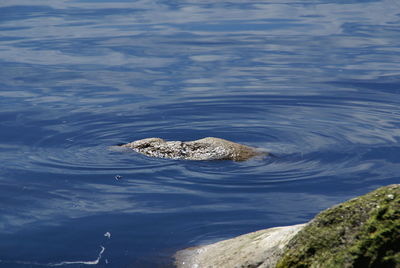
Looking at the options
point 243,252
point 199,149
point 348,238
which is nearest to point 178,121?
point 199,149

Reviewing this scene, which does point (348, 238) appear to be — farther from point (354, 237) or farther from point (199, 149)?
point (199, 149)

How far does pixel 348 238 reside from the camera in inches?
193

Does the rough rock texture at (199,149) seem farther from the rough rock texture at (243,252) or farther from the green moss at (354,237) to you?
the green moss at (354,237)

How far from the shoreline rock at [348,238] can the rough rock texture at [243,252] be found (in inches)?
0.5

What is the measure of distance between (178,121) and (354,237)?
7.01 metres

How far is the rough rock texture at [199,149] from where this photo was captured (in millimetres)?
9797

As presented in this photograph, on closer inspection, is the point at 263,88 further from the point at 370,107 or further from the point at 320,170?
the point at 320,170

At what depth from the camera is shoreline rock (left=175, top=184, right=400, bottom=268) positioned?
4734 mm

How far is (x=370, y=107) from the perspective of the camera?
1229 centimetres

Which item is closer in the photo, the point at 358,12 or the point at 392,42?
the point at 392,42

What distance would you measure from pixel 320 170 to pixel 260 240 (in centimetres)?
348

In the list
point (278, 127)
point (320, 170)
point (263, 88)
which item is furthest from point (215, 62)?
point (320, 170)

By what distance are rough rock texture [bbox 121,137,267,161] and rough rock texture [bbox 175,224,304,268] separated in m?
2.82

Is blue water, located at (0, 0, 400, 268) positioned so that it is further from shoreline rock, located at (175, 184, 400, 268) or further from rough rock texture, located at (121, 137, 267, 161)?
shoreline rock, located at (175, 184, 400, 268)
